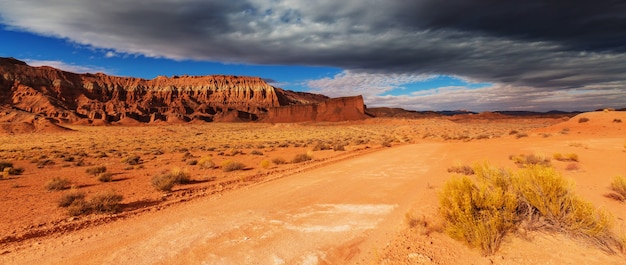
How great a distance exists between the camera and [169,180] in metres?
10.3

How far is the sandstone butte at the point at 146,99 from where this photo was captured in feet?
300

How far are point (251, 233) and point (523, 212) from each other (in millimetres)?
4333

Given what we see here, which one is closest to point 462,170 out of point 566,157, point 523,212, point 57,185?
point 566,157

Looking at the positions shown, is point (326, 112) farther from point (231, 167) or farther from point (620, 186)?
point (620, 186)

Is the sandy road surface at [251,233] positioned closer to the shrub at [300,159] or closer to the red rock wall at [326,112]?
the shrub at [300,159]

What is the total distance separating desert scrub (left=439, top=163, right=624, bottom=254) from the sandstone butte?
8416cm

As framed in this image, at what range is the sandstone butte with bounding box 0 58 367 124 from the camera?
91.4 meters

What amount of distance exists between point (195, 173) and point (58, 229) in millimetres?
7711

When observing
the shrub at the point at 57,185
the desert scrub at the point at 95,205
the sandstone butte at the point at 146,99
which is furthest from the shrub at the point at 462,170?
the sandstone butte at the point at 146,99

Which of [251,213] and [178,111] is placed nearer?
[251,213]

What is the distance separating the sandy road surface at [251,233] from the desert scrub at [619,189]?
3952 mm

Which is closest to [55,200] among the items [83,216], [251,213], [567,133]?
[83,216]

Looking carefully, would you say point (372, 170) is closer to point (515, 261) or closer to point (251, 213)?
point (251, 213)

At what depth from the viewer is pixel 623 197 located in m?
6.24
